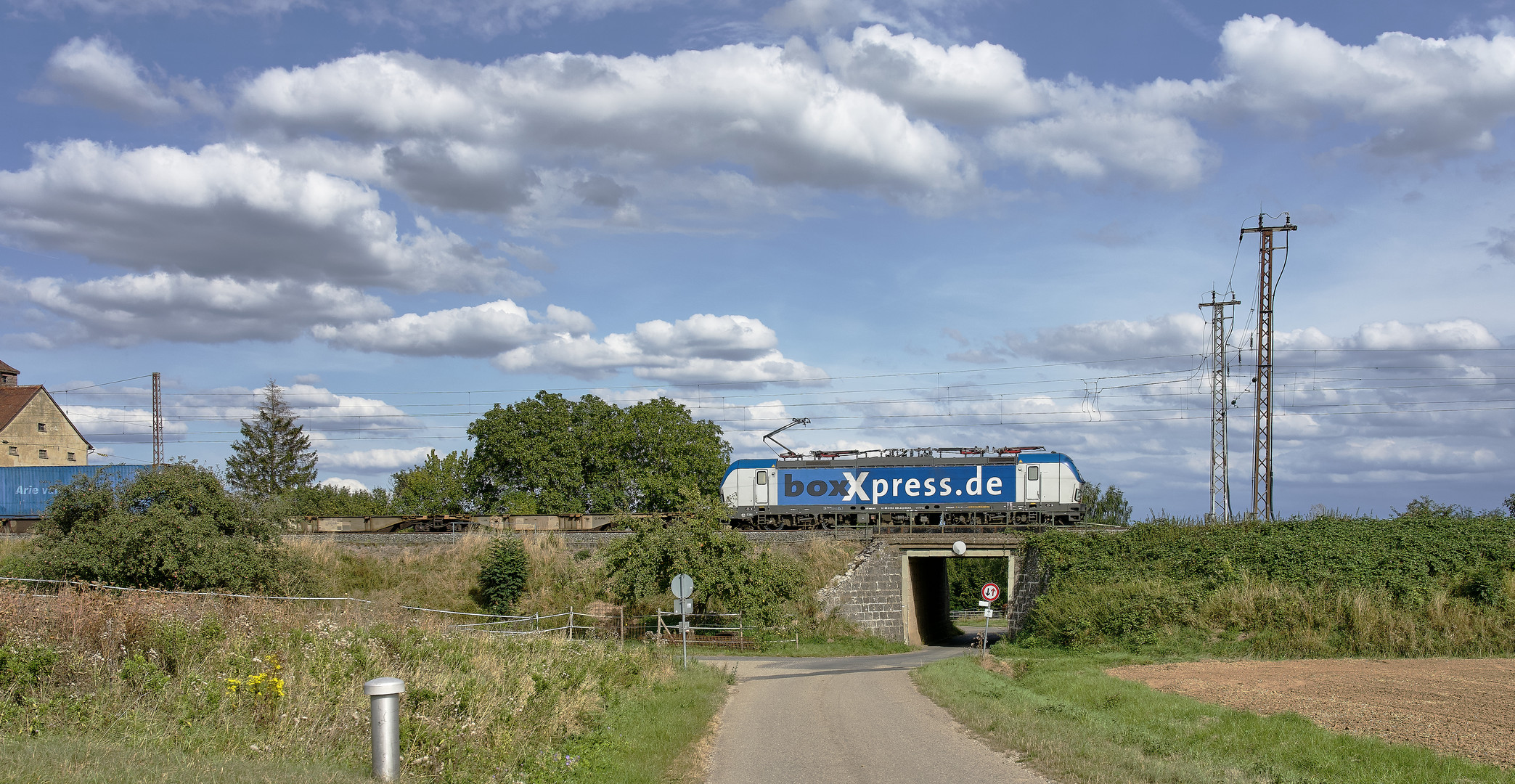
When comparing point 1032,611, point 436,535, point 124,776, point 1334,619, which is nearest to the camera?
point 124,776

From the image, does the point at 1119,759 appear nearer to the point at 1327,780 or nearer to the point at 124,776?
the point at 1327,780

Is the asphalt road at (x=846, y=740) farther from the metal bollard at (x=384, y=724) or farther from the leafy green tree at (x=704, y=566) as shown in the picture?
the leafy green tree at (x=704, y=566)

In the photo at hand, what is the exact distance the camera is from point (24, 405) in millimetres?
66500

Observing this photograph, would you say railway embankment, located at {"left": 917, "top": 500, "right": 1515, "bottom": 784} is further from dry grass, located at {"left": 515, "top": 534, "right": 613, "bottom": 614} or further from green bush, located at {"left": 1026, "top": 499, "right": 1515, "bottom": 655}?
dry grass, located at {"left": 515, "top": 534, "right": 613, "bottom": 614}

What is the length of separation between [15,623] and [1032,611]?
28.8 meters

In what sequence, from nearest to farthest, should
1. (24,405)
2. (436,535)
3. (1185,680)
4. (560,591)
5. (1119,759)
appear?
(1119,759) < (1185,680) < (560,591) < (436,535) < (24,405)

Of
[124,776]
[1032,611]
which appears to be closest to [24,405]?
[1032,611]

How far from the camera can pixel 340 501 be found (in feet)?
283

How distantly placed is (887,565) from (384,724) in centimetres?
3441

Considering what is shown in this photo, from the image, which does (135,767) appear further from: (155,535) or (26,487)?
(26,487)

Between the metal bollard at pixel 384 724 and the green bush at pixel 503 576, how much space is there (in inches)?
1302

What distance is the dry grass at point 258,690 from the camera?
8.62 metres

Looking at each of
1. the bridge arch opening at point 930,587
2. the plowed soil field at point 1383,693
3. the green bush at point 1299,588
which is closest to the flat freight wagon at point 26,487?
the bridge arch opening at point 930,587

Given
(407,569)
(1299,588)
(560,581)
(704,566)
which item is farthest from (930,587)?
(407,569)
